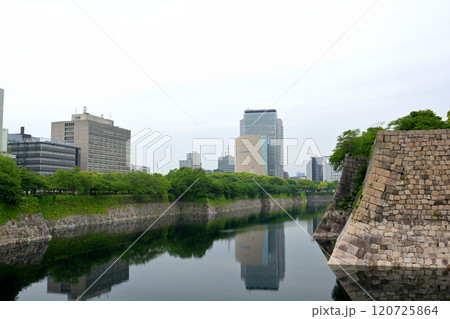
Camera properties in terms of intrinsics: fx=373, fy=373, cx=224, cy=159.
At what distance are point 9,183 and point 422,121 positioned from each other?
28555 mm

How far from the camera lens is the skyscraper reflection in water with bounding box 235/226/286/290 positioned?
17.3 m

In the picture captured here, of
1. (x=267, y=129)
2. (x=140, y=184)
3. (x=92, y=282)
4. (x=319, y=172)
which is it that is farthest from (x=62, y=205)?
(x=319, y=172)

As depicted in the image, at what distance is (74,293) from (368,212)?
515 inches

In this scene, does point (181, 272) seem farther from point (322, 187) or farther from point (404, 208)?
point (322, 187)

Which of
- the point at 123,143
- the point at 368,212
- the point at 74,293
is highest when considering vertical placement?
the point at 123,143

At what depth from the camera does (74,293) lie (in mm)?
15250

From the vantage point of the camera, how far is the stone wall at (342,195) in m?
24.9

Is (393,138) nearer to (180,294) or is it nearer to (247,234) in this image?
(180,294)

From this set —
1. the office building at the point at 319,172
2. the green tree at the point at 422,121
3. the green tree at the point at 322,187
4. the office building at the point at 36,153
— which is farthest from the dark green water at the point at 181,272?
the office building at the point at 319,172

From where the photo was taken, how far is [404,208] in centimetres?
1638

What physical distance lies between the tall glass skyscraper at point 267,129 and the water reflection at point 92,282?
56.4 meters

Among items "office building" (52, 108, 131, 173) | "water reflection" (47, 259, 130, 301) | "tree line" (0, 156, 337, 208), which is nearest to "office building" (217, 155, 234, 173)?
"tree line" (0, 156, 337, 208)

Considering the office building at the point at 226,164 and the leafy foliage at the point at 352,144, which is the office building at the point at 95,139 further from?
the leafy foliage at the point at 352,144
